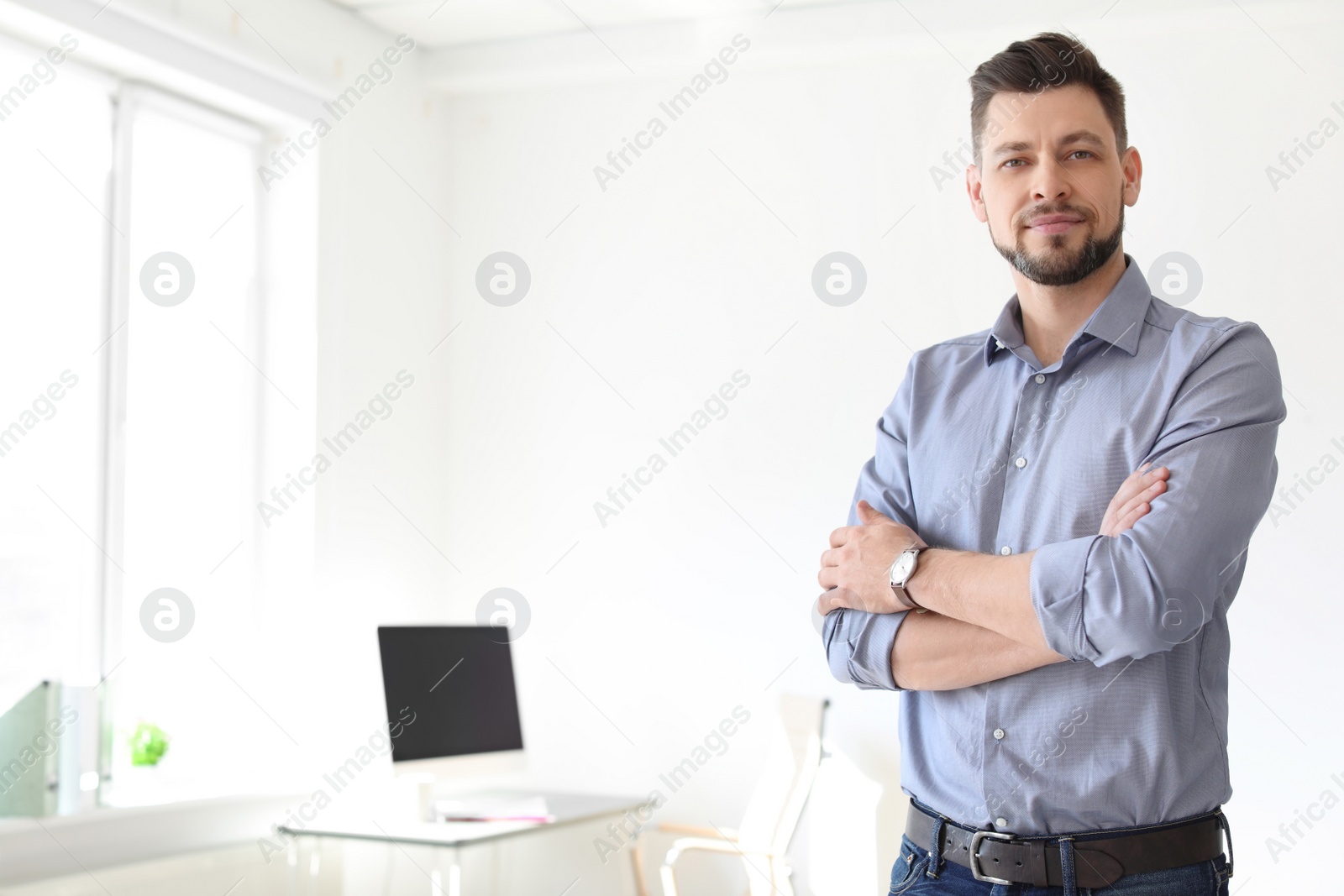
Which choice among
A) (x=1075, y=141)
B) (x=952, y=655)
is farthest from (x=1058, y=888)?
(x=1075, y=141)

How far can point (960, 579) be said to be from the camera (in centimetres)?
150

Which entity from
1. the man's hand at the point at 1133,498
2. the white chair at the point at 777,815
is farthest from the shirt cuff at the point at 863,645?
the white chair at the point at 777,815

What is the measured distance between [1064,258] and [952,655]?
510 mm

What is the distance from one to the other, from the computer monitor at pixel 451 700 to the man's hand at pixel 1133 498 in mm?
2451

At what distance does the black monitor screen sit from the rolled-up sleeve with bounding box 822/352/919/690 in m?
2.06

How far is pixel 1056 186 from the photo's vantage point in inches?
61.3

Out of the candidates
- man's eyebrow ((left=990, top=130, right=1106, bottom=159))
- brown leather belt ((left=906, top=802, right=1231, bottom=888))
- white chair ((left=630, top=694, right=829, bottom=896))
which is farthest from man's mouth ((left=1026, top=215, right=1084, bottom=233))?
white chair ((left=630, top=694, right=829, bottom=896))

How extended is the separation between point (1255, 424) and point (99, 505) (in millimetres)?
3193

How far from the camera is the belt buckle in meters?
1.39

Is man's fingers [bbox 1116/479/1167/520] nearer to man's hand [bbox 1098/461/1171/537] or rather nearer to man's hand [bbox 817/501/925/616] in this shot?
man's hand [bbox 1098/461/1171/537]

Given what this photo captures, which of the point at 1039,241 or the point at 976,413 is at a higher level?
the point at 1039,241

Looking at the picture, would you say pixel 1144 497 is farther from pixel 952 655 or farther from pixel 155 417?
pixel 155 417

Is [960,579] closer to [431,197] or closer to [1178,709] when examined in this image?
[1178,709]

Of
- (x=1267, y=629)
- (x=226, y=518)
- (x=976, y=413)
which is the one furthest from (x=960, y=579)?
(x=226, y=518)
